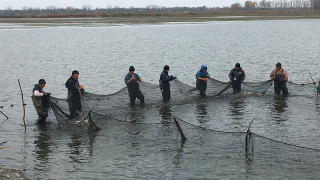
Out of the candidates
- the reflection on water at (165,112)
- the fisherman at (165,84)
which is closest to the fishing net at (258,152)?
the reflection on water at (165,112)

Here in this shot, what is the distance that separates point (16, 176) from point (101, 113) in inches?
240

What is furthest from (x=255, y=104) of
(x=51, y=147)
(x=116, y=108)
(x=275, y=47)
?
(x=275, y=47)

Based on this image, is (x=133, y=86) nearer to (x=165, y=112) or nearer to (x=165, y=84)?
(x=165, y=84)

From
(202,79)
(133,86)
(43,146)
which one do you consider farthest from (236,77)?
(43,146)

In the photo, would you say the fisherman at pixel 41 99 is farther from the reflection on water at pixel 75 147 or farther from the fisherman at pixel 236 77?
the fisherman at pixel 236 77

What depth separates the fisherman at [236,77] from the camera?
19.7 m

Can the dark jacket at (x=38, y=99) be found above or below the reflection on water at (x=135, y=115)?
above

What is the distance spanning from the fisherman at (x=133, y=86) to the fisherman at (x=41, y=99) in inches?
133

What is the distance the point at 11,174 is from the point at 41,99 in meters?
4.85

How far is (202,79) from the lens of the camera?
19203 millimetres

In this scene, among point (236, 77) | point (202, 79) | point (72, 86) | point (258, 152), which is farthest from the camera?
point (236, 77)

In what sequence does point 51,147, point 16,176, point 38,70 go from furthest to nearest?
point 38,70 < point 51,147 < point 16,176

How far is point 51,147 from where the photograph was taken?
13844 millimetres

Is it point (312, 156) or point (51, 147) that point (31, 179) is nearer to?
point (51, 147)
